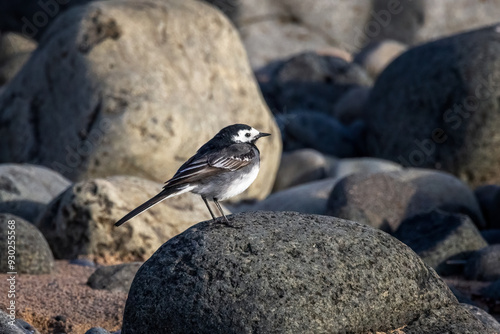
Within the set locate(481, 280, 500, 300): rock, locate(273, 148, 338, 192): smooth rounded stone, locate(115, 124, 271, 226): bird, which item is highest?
locate(115, 124, 271, 226): bird

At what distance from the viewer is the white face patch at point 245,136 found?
6348 mm

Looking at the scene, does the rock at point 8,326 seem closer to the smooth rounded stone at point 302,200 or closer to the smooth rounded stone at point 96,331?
the smooth rounded stone at point 96,331

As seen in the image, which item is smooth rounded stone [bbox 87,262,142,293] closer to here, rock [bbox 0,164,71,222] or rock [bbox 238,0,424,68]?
rock [bbox 0,164,71,222]

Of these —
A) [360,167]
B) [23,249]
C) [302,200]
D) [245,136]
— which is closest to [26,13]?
[360,167]

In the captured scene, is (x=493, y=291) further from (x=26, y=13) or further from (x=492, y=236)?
(x=26, y=13)

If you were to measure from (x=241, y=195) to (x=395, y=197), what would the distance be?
3057 millimetres

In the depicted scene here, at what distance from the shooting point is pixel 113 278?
764cm

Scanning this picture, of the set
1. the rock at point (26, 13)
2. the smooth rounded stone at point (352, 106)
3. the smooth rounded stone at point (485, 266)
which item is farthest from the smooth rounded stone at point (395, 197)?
the rock at point (26, 13)

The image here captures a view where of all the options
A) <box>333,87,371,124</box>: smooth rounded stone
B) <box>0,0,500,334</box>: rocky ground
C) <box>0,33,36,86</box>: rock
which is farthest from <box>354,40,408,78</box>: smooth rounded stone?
<box>0,33,36,86</box>: rock

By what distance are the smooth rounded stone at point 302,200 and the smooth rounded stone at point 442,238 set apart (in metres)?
1.62

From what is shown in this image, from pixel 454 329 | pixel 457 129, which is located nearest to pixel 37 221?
pixel 454 329

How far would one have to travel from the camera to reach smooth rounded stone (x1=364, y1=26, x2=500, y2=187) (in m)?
14.1

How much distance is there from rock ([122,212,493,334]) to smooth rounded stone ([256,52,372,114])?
47.1 feet

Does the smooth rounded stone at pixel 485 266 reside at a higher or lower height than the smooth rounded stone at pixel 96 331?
lower
